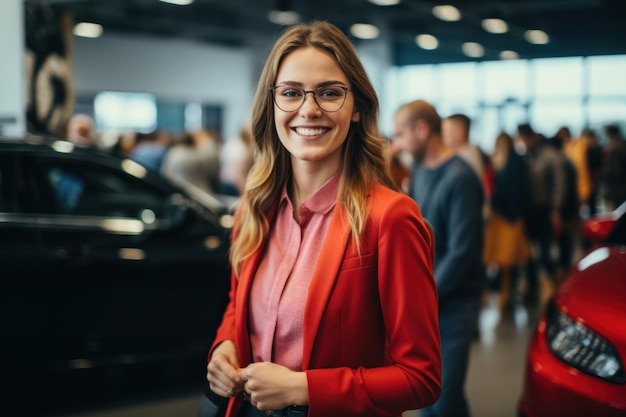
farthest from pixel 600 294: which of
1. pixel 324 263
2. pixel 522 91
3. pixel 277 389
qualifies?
pixel 522 91

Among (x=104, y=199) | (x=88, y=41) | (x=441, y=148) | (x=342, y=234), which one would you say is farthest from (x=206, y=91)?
(x=342, y=234)

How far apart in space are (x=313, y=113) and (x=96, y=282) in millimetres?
3088

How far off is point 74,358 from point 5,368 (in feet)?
1.22

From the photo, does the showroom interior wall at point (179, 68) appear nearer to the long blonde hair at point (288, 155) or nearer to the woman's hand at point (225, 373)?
the long blonde hair at point (288, 155)

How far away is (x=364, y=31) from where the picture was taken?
63.7 ft

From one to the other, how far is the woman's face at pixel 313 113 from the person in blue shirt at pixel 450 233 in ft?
5.89

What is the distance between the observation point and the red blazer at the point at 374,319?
5.09ft

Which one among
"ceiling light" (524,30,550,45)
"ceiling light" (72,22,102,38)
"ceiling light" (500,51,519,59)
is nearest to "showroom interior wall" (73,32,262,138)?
"ceiling light" (72,22,102,38)

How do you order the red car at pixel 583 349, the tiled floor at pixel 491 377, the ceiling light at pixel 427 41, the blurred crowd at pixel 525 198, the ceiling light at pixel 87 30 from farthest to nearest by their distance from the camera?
the ceiling light at pixel 427 41
the ceiling light at pixel 87 30
the blurred crowd at pixel 525 198
the tiled floor at pixel 491 377
the red car at pixel 583 349

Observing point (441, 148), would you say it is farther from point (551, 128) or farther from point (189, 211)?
point (551, 128)

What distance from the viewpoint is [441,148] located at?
12.2ft

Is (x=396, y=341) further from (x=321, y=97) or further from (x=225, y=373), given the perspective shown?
(x=321, y=97)

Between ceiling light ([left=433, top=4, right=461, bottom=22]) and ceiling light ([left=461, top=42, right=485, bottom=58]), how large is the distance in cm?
353

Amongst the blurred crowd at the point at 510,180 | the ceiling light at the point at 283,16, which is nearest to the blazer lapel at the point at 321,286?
the blurred crowd at the point at 510,180
